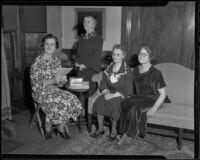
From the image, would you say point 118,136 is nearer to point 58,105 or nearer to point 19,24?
point 58,105

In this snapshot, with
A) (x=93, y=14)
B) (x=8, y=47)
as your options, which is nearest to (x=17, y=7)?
(x=8, y=47)

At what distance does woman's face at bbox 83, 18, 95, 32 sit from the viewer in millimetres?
1480

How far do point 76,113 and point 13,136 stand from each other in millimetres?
358

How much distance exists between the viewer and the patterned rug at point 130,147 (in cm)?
145

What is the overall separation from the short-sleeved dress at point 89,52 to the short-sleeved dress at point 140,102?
238 mm

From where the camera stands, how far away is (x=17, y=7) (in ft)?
4.71

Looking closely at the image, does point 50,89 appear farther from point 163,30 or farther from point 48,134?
point 163,30

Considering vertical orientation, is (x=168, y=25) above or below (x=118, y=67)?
above

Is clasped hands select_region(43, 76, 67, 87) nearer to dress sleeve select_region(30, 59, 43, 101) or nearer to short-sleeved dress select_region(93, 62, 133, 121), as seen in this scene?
dress sleeve select_region(30, 59, 43, 101)

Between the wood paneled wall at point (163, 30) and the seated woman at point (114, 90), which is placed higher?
the wood paneled wall at point (163, 30)

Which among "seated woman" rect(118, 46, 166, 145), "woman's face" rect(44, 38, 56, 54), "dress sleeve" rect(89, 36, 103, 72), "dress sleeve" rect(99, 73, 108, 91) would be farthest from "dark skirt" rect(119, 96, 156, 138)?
"woman's face" rect(44, 38, 56, 54)

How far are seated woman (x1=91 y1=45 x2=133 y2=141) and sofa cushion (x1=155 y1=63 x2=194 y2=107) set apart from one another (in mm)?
203

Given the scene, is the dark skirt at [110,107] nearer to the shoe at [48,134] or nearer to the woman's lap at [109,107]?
the woman's lap at [109,107]

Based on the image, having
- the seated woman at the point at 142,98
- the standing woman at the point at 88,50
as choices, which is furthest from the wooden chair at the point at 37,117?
the seated woman at the point at 142,98
